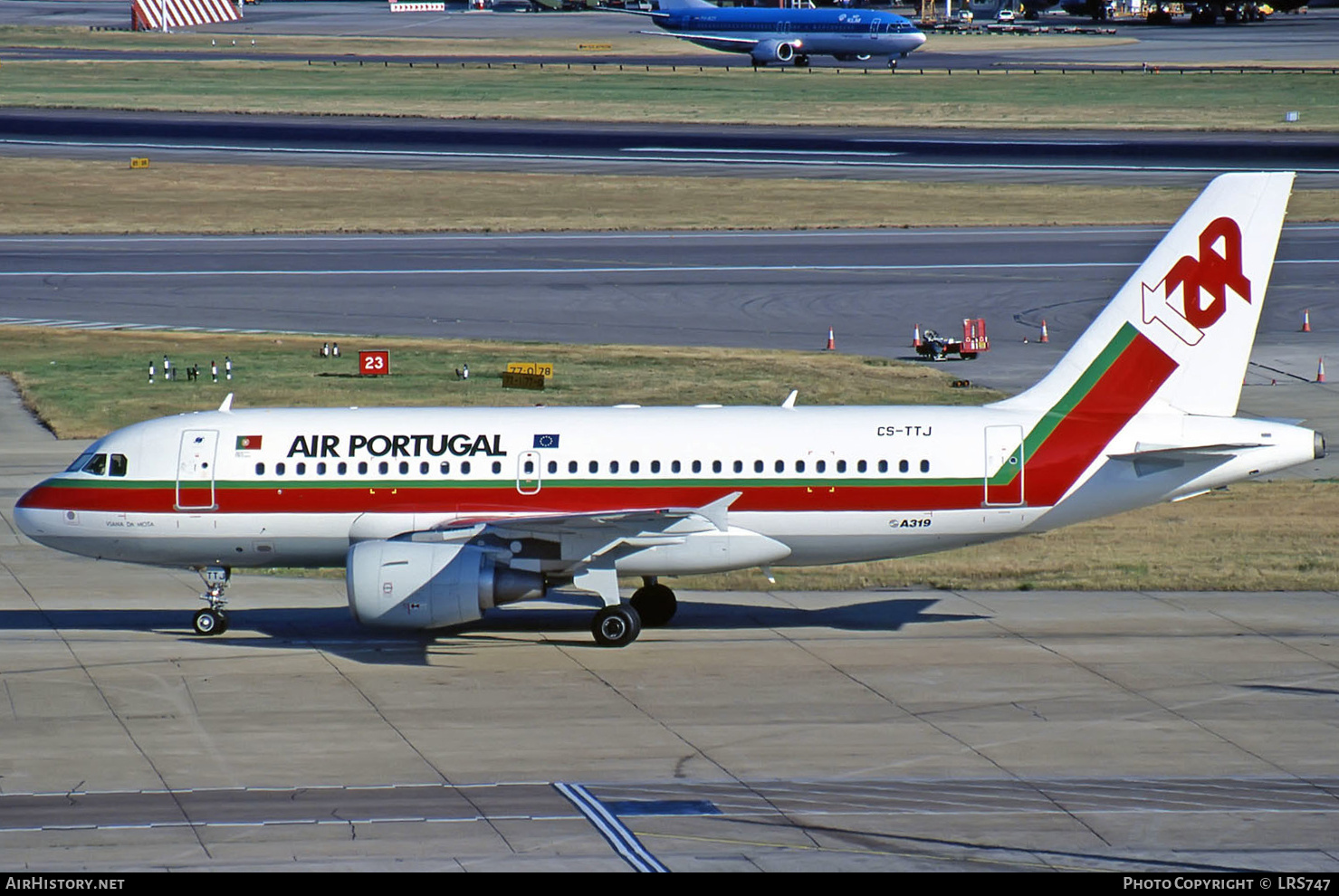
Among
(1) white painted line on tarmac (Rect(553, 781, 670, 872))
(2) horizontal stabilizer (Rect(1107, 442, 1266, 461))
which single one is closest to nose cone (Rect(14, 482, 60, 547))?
(1) white painted line on tarmac (Rect(553, 781, 670, 872))

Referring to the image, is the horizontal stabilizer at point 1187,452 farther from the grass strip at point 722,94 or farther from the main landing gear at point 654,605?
the grass strip at point 722,94

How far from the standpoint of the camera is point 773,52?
170 meters

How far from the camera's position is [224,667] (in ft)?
99.0

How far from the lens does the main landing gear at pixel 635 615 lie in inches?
1230

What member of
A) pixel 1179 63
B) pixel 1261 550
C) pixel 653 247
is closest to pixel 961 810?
pixel 1261 550

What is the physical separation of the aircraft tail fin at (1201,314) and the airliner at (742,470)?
0.12ft

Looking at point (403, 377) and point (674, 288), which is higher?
point (674, 288)

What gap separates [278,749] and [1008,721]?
35.9 feet

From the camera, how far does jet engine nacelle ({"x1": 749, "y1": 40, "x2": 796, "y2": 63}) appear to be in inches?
6713

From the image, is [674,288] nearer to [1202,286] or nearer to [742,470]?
[742,470]

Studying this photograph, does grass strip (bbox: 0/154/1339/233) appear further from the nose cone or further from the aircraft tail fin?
the nose cone

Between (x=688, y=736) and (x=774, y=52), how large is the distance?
151033 mm

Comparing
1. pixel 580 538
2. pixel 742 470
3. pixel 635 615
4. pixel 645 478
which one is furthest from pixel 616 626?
pixel 742 470
